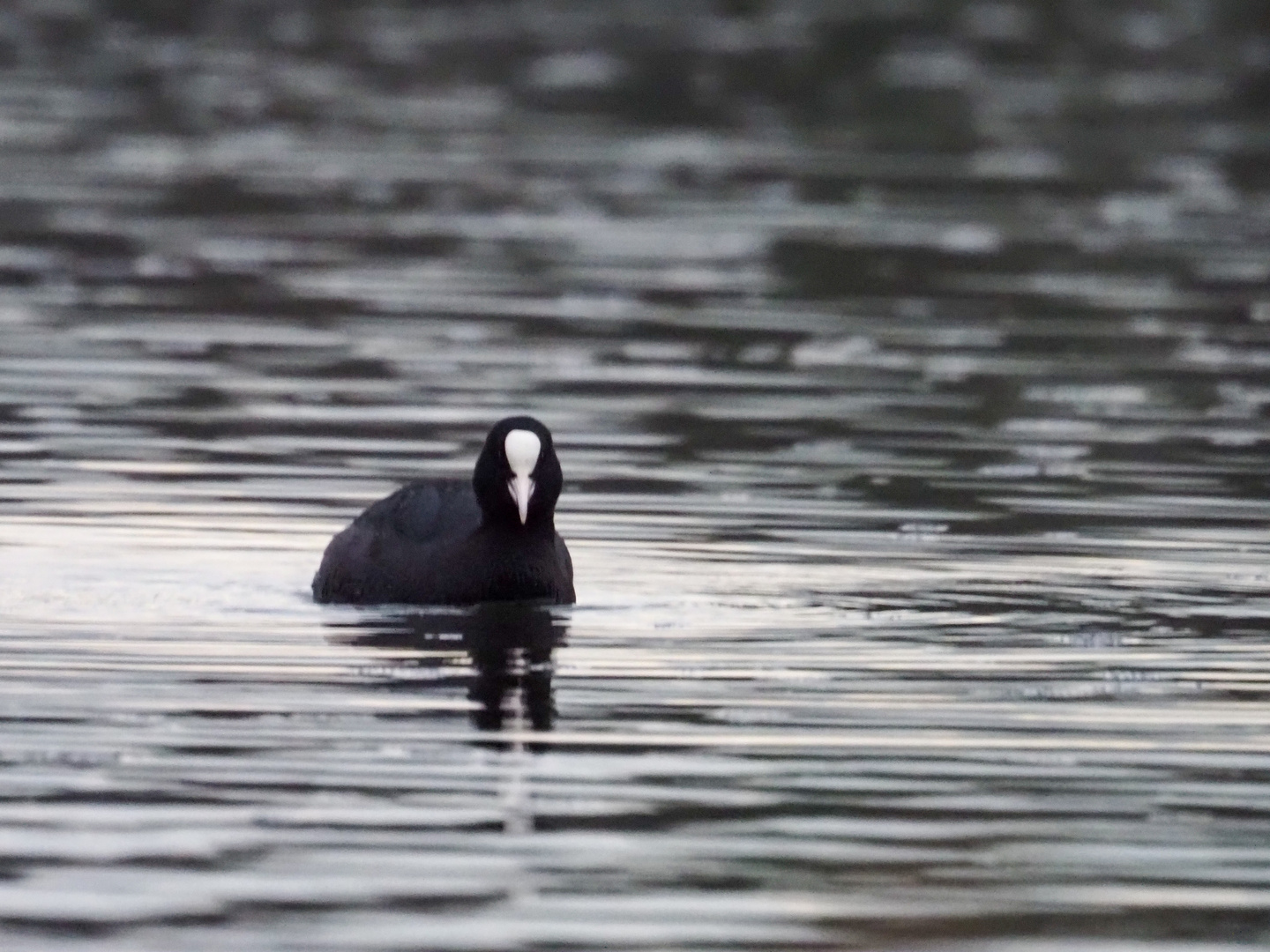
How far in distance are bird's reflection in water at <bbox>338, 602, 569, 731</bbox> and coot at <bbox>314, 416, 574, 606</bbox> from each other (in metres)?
0.08

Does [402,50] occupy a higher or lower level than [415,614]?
higher

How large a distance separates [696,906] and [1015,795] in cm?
153

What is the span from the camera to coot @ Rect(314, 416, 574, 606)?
1294 centimetres

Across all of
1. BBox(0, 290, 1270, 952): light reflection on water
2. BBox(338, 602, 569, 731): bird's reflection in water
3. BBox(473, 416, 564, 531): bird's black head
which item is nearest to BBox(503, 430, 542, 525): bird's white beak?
BBox(473, 416, 564, 531): bird's black head

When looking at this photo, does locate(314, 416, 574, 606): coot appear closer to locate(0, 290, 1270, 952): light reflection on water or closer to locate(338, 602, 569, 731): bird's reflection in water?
locate(338, 602, 569, 731): bird's reflection in water

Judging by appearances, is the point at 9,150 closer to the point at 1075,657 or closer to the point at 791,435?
the point at 791,435

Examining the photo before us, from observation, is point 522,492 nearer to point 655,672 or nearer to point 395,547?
point 395,547

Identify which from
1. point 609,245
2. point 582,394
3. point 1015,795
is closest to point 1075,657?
point 1015,795

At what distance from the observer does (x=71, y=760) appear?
33.0 feet

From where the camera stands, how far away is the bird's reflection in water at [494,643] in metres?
11.1

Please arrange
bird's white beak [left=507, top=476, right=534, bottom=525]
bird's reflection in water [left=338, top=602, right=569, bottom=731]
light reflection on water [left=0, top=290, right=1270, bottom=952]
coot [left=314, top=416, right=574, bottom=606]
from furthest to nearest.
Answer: coot [left=314, top=416, right=574, bottom=606], bird's white beak [left=507, top=476, right=534, bottom=525], bird's reflection in water [left=338, top=602, right=569, bottom=731], light reflection on water [left=0, top=290, right=1270, bottom=952]

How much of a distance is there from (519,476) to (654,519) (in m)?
2.02

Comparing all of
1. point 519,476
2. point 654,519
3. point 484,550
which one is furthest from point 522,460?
point 654,519

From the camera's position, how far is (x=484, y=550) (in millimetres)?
13094
